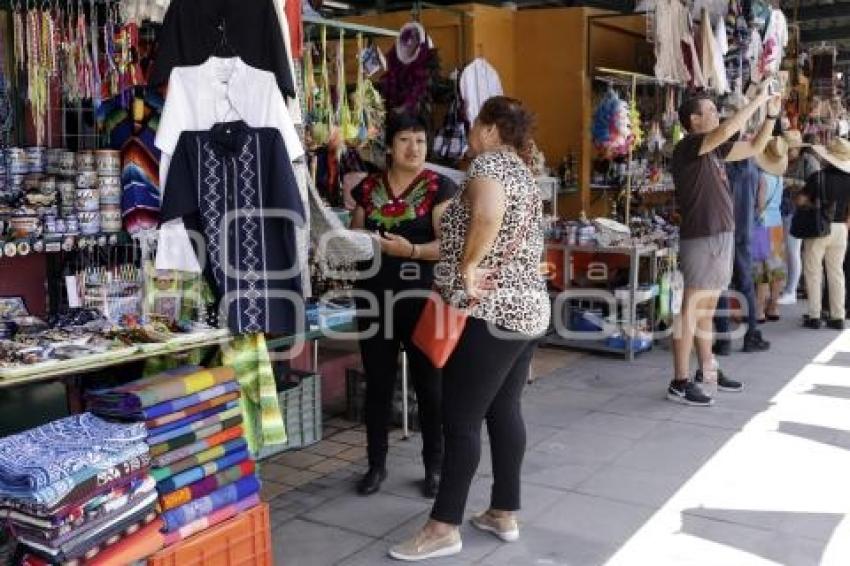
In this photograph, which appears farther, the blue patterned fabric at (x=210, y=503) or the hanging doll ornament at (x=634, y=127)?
the hanging doll ornament at (x=634, y=127)

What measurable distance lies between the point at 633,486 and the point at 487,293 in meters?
1.49

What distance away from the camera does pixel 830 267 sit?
7.52 m

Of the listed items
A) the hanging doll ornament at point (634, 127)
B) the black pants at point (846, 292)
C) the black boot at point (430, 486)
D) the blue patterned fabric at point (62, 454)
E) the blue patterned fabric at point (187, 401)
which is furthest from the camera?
the black pants at point (846, 292)

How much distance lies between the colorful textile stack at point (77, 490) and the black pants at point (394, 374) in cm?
122

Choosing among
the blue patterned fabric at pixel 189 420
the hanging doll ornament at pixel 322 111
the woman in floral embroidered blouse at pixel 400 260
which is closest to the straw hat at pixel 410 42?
the hanging doll ornament at pixel 322 111

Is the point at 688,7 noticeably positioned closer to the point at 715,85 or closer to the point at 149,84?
the point at 715,85

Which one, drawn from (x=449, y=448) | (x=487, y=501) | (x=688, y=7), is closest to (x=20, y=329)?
(x=449, y=448)

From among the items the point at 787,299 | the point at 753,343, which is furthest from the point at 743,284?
the point at 787,299

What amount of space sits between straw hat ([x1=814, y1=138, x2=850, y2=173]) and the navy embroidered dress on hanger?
573 centimetres

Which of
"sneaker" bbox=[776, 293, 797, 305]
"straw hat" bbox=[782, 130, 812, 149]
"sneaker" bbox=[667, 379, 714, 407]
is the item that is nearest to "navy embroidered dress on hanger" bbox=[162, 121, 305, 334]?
"sneaker" bbox=[667, 379, 714, 407]

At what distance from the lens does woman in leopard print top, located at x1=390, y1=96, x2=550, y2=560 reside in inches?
120

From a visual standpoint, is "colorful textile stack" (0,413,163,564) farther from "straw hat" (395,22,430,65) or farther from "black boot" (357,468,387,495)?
"straw hat" (395,22,430,65)

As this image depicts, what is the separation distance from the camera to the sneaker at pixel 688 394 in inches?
208

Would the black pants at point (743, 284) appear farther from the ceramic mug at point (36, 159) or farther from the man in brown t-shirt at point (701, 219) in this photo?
the ceramic mug at point (36, 159)
